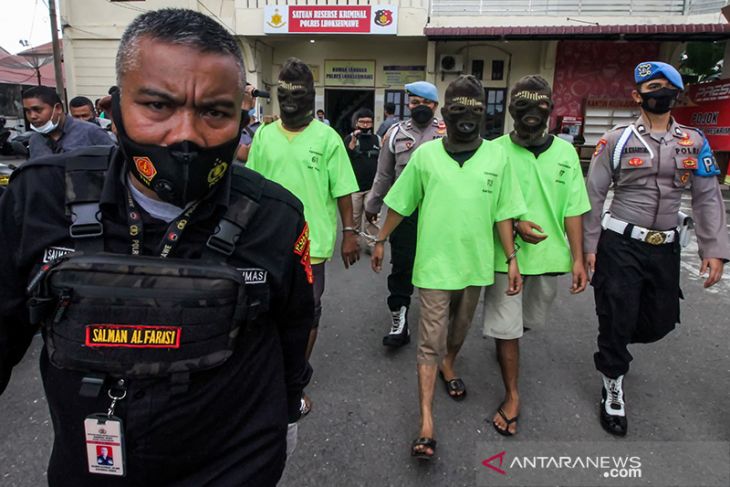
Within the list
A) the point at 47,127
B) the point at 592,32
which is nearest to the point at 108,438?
the point at 47,127

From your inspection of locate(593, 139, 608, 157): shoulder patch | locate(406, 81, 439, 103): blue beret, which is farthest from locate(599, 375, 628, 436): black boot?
locate(406, 81, 439, 103): blue beret

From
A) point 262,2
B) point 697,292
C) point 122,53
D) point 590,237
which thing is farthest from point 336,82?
point 122,53

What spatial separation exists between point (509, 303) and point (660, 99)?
1410 millimetres

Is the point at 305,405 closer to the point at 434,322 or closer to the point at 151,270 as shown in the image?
the point at 434,322

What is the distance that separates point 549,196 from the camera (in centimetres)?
304

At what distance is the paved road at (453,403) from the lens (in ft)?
8.54

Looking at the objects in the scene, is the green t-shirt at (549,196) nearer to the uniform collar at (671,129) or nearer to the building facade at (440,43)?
the uniform collar at (671,129)

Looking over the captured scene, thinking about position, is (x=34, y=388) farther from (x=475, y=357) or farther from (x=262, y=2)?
(x=262, y=2)

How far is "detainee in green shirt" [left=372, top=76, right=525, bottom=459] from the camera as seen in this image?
110 inches

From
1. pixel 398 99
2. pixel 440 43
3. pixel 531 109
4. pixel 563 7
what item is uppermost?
pixel 563 7

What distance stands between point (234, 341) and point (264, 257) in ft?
0.70

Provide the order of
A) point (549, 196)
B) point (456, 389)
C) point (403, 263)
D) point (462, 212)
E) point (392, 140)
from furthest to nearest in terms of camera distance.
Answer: point (392, 140) → point (403, 263) → point (456, 389) → point (549, 196) → point (462, 212)

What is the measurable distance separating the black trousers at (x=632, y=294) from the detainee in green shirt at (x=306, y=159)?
165 centimetres

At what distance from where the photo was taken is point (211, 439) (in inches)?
50.0
